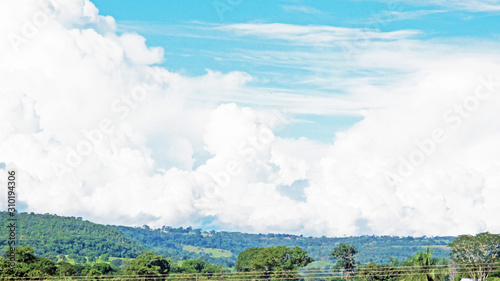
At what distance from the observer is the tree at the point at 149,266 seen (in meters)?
142

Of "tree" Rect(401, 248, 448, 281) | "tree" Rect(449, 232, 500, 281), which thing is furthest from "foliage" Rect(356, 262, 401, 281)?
"tree" Rect(449, 232, 500, 281)

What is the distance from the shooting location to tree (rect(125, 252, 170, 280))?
142m

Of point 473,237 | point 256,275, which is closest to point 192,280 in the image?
point 256,275

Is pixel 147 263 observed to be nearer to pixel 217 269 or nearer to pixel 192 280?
pixel 192 280

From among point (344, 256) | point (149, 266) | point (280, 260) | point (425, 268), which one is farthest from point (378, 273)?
point (149, 266)

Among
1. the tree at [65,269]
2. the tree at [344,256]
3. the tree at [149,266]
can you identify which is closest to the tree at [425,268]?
the tree at [344,256]

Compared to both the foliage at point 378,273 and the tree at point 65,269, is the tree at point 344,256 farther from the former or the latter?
the tree at point 65,269

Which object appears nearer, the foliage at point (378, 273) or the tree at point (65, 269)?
the foliage at point (378, 273)

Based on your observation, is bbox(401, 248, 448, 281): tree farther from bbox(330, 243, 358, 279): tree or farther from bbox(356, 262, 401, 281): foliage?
bbox(330, 243, 358, 279): tree

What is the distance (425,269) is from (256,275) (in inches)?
1905

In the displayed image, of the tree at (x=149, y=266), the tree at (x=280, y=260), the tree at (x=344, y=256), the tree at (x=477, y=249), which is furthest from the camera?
the tree at (x=344, y=256)

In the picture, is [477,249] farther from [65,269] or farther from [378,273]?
[65,269]

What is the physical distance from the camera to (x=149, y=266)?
148125mm

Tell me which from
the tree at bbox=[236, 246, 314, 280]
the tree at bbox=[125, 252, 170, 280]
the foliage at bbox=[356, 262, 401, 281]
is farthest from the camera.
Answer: the tree at bbox=[125, 252, 170, 280]
